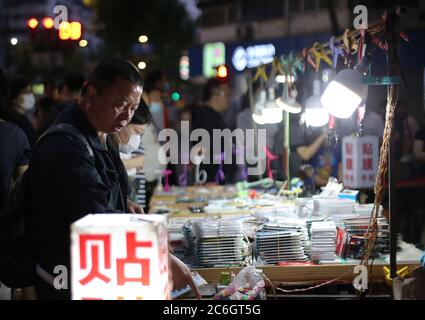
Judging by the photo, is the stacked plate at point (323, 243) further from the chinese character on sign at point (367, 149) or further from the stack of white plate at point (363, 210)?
the chinese character on sign at point (367, 149)

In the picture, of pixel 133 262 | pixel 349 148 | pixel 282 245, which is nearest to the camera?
pixel 133 262

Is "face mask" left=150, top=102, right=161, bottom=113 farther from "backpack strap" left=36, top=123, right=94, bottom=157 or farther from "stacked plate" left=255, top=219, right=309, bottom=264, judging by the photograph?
"backpack strap" left=36, top=123, right=94, bottom=157

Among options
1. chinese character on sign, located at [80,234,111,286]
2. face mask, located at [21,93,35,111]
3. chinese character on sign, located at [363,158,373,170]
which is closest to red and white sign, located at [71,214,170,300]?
chinese character on sign, located at [80,234,111,286]

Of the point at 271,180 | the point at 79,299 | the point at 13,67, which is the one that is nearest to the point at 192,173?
the point at 271,180

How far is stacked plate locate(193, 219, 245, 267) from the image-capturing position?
542cm

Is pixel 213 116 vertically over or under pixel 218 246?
over

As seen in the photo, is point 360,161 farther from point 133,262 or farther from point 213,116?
point 213,116

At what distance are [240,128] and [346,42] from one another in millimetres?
5372

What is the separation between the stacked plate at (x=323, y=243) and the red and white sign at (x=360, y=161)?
0.89m

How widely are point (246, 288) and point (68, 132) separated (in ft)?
5.38

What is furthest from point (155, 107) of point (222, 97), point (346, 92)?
point (346, 92)

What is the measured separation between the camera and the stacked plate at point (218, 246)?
542cm

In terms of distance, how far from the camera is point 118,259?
304 centimetres
